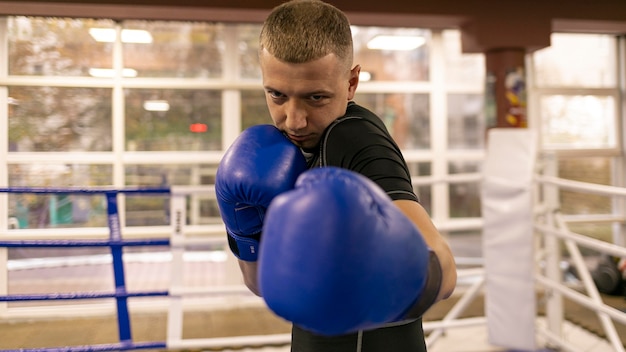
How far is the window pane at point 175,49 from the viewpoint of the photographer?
4406 mm

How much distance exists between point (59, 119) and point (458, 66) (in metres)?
3.41

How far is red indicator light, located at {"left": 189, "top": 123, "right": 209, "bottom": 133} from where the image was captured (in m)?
4.53

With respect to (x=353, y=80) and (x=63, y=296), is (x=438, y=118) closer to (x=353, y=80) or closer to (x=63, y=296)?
(x=63, y=296)

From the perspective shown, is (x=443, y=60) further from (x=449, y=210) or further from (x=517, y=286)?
(x=517, y=286)

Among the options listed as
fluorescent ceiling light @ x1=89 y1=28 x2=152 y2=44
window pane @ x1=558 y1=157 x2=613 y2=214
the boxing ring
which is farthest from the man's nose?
window pane @ x1=558 y1=157 x2=613 y2=214

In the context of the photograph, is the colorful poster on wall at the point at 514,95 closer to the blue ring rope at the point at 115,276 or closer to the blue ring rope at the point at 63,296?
the blue ring rope at the point at 115,276

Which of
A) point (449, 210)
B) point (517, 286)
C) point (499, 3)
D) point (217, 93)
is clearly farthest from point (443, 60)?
point (517, 286)

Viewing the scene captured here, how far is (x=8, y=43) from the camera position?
4.17 m

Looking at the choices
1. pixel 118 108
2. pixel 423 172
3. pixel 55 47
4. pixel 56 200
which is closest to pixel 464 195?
pixel 423 172

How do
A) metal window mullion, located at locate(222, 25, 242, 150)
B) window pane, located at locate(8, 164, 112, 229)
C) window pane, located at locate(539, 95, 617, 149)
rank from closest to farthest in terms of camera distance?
window pane, located at locate(8, 164, 112, 229) < metal window mullion, located at locate(222, 25, 242, 150) < window pane, located at locate(539, 95, 617, 149)

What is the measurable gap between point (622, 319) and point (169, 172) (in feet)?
11.3

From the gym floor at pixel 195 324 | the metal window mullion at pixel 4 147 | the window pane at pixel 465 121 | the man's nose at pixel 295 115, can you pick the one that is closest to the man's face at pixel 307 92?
the man's nose at pixel 295 115

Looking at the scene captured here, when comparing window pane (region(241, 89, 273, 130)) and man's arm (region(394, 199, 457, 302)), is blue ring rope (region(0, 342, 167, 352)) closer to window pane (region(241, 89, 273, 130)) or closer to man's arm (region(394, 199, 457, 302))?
man's arm (region(394, 199, 457, 302))

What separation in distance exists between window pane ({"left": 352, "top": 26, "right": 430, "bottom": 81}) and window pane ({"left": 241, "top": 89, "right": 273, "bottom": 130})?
946 millimetres
